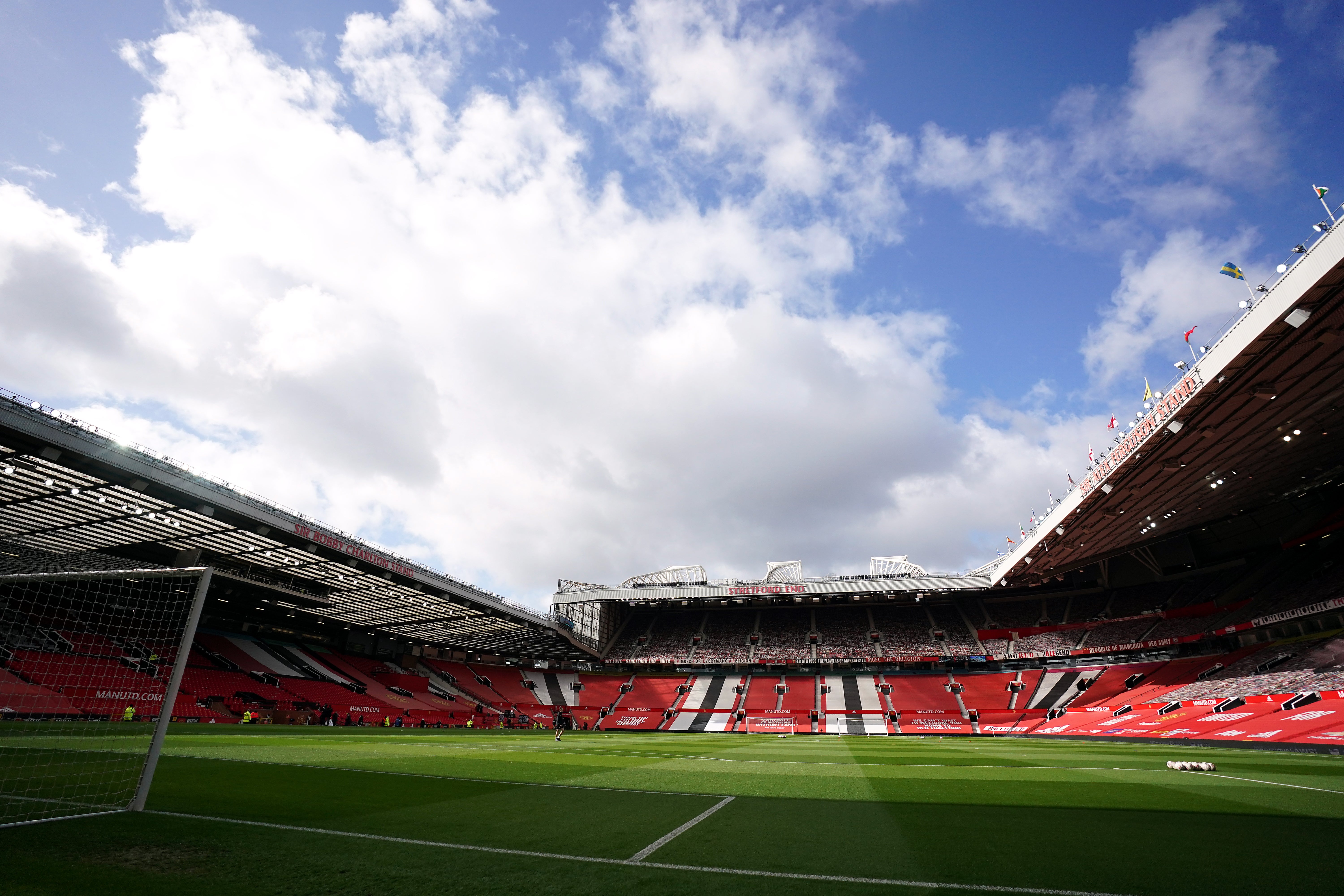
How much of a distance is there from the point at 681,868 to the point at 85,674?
101ft

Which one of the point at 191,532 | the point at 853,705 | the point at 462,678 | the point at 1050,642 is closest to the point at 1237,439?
the point at 1050,642

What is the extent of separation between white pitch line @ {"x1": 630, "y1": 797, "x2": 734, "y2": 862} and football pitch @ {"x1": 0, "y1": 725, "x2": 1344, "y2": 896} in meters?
0.03

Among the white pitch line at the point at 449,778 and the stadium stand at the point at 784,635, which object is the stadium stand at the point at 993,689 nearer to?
the stadium stand at the point at 784,635

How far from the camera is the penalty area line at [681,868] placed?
160 inches

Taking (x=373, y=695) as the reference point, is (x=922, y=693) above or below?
below

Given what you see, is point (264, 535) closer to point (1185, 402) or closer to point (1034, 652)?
point (1185, 402)

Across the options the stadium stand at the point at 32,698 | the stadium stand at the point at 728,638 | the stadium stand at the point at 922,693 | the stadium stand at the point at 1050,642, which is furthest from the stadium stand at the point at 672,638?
the stadium stand at the point at 32,698

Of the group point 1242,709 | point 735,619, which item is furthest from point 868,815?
point 735,619

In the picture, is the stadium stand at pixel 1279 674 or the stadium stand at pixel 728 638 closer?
the stadium stand at pixel 1279 674

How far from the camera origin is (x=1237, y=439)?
2328 centimetres

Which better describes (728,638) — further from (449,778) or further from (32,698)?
(449,778)

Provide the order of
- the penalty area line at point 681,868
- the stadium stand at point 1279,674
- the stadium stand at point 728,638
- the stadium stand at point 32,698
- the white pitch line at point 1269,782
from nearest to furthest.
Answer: the penalty area line at point 681,868
the white pitch line at point 1269,782
the stadium stand at point 32,698
the stadium stand at point 1279,674
the stadium stand at point 728,638

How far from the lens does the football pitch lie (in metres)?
4.07

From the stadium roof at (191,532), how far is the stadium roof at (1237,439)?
35487mm
